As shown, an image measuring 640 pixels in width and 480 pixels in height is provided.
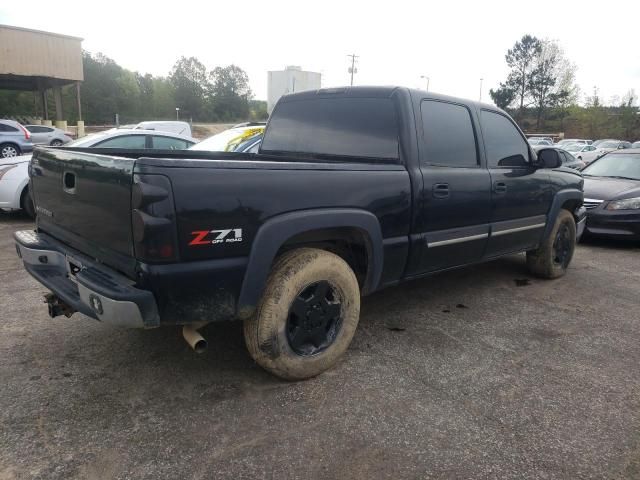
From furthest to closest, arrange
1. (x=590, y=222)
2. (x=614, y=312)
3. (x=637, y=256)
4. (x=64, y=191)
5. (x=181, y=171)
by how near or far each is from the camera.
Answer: (x=590, y=222), (x=637, y=256), (x=614, y=312), (x=64, y=191), (x=181, y=171)

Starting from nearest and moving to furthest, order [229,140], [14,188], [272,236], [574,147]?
1. [272,236]
2. [229,140]
3. [14,188]
4. [574,147]

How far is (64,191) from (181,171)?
1.09 meters

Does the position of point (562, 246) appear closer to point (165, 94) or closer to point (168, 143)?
point (168, 143)

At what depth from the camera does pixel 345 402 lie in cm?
274

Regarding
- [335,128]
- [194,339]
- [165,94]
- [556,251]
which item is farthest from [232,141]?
[165,94]

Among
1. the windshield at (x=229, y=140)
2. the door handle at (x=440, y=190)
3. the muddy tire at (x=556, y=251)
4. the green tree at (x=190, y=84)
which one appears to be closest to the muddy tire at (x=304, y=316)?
the door handle at (x=440, y=190)

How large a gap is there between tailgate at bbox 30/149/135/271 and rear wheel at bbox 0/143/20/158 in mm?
16323

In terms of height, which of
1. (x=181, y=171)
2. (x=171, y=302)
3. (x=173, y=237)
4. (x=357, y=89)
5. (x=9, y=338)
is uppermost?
(x=357, y=89)

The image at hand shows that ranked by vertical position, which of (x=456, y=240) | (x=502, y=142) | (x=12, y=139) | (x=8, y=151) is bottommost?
(x=8, y=151)

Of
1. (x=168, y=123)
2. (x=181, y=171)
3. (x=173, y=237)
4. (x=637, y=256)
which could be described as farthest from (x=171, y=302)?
(x=168, y=123)

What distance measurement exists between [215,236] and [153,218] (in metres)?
0.31

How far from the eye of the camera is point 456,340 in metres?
3.64

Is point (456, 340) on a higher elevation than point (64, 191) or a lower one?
lower

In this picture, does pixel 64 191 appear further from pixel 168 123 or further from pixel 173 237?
pixel 168 123
